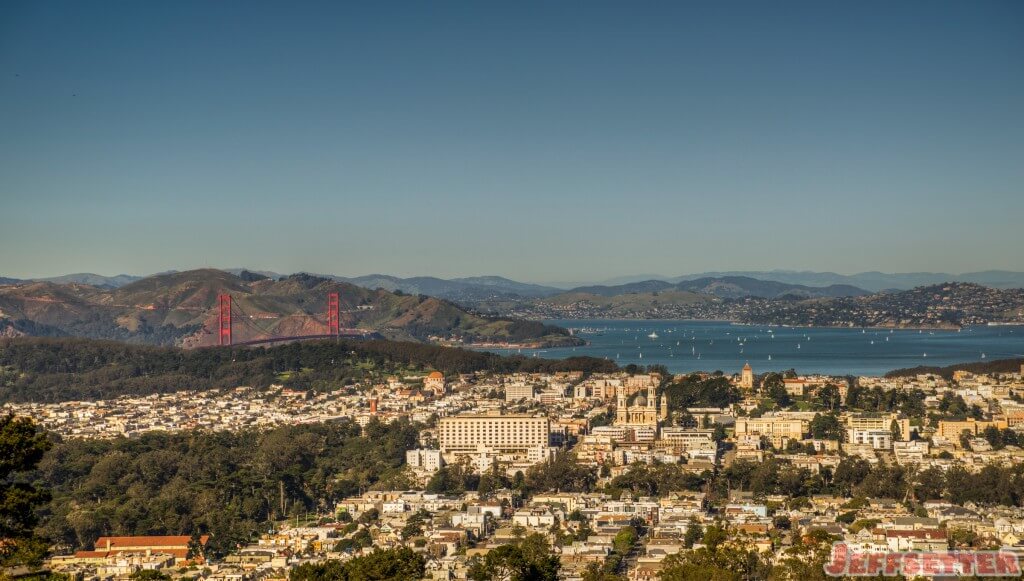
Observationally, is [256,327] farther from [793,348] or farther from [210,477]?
[210,477]

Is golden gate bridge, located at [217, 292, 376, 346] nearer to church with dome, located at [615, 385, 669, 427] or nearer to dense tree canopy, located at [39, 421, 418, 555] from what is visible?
church with dome, located at [615, 385, 669, 427]

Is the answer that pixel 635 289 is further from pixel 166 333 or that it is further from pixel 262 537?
pixel 262 537

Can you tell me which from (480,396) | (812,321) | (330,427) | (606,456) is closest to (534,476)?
(606,456)

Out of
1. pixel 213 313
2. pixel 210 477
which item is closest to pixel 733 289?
pixel 213 313

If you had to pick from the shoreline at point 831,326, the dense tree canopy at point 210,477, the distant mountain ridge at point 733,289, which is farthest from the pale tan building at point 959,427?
the distant mountain ridge at point 733,289

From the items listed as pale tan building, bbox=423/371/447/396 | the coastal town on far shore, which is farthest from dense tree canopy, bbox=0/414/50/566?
pale tan building, bbox=423/371/447/396

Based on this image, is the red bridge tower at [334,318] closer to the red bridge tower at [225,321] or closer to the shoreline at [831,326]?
the red bridge tower at [225,321]
